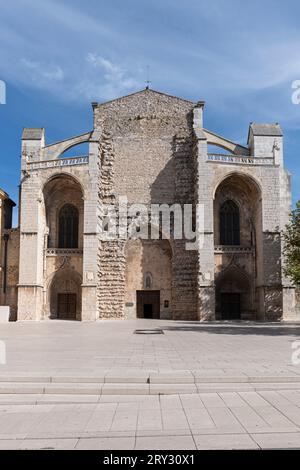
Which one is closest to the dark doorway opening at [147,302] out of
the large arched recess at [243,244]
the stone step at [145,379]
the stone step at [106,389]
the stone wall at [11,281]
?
the large arched recess at [243,244]

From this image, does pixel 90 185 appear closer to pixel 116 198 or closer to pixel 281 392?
pixel 116 198

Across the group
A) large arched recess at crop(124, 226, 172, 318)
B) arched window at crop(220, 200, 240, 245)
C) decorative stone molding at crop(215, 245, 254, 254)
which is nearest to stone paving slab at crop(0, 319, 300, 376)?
decorative stone molding at crop(215, 245, 254, 254)

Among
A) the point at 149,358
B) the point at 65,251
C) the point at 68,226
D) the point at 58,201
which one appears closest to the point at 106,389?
the point at 149,358

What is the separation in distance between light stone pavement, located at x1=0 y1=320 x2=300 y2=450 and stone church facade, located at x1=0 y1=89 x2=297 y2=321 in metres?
17.7

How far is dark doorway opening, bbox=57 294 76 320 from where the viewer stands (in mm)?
31875

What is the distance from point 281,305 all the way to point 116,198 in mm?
12950

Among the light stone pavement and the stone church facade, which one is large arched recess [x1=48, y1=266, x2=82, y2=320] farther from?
the light stone pavement

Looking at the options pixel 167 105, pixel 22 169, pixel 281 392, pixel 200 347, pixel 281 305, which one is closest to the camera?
pixel 281 392

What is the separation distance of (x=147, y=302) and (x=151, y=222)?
5558 millimetres

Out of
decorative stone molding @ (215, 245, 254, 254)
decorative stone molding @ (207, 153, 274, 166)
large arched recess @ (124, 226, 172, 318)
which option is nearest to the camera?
decorative stone molding @ (207, 153, 274, 166)

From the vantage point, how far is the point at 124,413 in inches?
260

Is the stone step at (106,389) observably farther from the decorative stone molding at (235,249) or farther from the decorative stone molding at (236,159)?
the decorative stone molding at (236,159)

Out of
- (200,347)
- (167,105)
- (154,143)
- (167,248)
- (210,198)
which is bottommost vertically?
(200,347)
